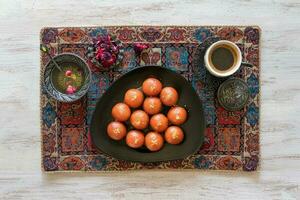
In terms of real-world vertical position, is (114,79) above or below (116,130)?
above

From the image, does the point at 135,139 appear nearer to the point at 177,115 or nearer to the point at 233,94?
the point at 177,115

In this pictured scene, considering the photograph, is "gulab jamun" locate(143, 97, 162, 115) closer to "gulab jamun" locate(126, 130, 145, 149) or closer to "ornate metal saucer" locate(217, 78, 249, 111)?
"gulab jamun" locate(126, 130, 145, 149)

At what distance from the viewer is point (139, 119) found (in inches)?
39.0

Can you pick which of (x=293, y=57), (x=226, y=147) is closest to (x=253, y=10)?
(x=293, y=57)

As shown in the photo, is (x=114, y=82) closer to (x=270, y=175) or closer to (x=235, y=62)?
(x=235, y=62)

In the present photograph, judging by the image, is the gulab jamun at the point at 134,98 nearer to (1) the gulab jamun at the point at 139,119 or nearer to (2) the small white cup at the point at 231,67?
(1) the gulab jamun at the point at 139,119

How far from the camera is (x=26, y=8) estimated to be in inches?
42.5

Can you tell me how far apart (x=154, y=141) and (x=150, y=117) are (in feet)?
0.21

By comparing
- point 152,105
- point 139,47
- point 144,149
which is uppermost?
point 139,47

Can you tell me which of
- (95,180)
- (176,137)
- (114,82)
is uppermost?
(114,82)

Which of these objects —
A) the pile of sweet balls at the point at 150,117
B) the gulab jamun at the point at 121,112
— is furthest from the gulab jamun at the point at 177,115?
the gulab jamun at the point at 121,112

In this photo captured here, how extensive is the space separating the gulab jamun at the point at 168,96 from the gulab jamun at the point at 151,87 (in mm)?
14

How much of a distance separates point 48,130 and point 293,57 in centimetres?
68

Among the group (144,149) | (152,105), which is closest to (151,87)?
(152,105)
